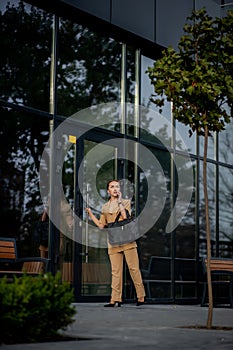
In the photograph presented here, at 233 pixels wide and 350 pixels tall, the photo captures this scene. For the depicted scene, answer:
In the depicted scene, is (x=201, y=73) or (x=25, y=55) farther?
(x=25, y=55)

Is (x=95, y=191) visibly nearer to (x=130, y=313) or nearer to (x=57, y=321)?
(x=130, y=313)

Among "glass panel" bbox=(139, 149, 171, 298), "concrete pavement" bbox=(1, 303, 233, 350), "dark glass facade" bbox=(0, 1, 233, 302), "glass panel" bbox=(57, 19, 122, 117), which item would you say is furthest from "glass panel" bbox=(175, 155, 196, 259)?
"concrete pavement" bbox=(1, 303, 233, 350)

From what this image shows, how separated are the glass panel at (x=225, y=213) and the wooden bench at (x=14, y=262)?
7597 millimetres

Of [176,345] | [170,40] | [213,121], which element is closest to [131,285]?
[170,40]

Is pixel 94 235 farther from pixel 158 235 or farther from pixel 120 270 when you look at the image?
pixel 158 235

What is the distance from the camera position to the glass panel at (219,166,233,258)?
19188 mm

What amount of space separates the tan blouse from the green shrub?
6.82 m

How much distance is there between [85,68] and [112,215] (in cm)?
306

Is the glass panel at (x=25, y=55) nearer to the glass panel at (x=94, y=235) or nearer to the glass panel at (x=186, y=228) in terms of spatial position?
the glass panel at (x=94, y=235)

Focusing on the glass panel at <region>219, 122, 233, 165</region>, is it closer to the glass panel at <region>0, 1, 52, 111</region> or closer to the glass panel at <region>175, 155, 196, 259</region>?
the glass panel at <region>175, 155, 196, 259</region>

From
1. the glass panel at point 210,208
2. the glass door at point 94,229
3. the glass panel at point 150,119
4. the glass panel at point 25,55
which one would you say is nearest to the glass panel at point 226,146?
the glass panel at point 210,208

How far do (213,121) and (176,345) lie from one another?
351cm

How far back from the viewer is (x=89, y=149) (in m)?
14.8

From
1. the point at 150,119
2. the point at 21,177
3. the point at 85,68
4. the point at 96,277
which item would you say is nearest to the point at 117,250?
the point at 96,277
